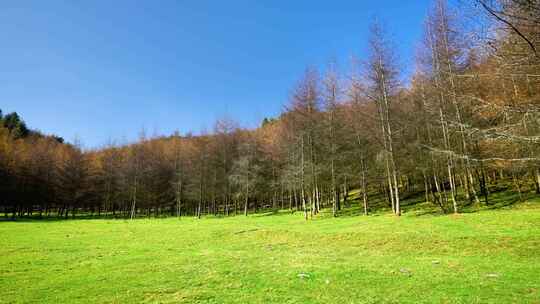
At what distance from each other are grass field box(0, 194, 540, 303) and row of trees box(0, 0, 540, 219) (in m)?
3.32

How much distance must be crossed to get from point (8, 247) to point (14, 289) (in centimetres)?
1070

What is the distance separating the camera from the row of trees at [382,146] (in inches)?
314

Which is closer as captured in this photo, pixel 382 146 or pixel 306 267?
pixel 306 267

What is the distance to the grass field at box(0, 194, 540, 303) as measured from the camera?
23.9 ft

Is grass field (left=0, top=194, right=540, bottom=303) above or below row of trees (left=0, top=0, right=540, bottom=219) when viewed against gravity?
below

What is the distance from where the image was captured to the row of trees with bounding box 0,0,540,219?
798 centimetres

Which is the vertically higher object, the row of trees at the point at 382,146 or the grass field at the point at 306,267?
the row of trees at the point at 382,146

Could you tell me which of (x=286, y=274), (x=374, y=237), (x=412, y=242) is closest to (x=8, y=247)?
(x=286, y=274)

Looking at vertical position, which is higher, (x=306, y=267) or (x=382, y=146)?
(x=382, y=146)

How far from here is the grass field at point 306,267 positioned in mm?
7289

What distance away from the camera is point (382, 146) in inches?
997

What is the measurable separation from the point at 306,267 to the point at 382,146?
17595 mm

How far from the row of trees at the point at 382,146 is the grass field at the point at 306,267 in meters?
3.32

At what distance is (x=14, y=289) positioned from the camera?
8.30m
